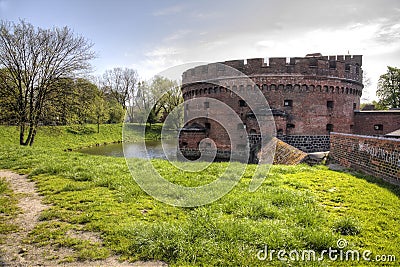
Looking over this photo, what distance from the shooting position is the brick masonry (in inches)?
266

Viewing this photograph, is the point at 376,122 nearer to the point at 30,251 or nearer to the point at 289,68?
the point at 289,68

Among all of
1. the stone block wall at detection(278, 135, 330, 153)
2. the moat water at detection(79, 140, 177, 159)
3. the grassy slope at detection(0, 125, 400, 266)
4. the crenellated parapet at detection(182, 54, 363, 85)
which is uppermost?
the crenellated parapet at detection(182, 54, 363, 85)

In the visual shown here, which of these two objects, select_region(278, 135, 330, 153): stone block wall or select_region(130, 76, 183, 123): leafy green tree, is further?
select_region(278, 135, 330, 153): stone block wall

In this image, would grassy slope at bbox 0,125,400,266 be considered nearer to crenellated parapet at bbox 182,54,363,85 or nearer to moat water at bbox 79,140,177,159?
crenellated parapet at bbox 182,54,363,85

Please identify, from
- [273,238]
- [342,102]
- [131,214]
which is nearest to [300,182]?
[273,238]

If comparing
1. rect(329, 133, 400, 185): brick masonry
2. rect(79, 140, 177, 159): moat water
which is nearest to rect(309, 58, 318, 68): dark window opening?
rect(329, 133, 400, 185): brick masonry

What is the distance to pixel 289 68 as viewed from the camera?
18.0 metres

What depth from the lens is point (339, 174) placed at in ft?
25.8

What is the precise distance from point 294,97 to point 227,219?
15.7 meters

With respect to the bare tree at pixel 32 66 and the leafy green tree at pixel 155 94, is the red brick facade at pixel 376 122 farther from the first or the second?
the bare tree at pixel 32 66

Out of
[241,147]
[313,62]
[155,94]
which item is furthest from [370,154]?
[313,62]

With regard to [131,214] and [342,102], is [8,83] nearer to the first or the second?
[131,214]

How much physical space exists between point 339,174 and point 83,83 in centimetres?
1719

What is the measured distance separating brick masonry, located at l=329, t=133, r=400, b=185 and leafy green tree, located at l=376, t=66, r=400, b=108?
34629 mm
